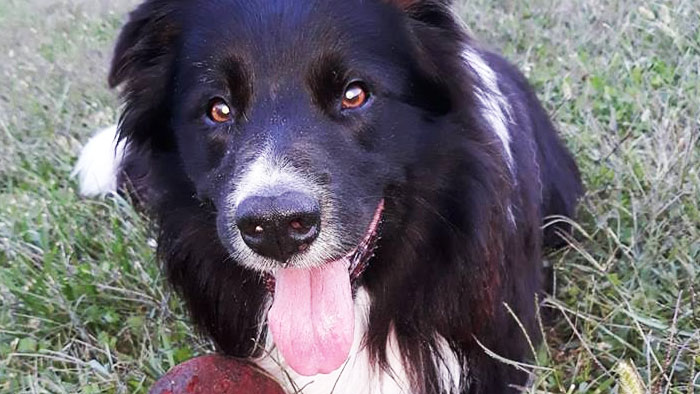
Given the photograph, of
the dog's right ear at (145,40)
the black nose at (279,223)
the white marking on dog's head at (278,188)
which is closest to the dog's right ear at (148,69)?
the dog's right ear at (145,40)

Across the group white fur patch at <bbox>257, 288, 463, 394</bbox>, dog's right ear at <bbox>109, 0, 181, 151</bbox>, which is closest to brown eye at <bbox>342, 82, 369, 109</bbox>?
dog's right ear at <bbox>109, 0, 181, 151</bbox>

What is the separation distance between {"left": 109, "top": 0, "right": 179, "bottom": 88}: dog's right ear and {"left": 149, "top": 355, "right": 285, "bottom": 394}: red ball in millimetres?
900

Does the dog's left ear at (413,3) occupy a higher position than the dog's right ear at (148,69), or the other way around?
the dog's left ear at (413,3)

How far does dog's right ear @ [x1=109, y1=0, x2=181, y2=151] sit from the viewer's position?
2.43 m

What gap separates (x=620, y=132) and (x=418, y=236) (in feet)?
6.43

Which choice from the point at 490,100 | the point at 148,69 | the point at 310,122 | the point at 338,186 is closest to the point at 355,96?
the point at 310,122

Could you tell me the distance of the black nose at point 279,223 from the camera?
1.88m

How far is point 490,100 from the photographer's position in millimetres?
2521

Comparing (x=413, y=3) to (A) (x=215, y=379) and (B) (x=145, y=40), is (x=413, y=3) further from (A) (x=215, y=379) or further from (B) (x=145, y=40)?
(A) (x=215, y=379)

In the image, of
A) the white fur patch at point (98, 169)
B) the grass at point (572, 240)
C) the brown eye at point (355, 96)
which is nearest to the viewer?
the brown eye at point (355, 96)

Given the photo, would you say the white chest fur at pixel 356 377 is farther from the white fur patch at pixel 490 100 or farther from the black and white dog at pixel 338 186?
the white fur patch at pixel 490 100

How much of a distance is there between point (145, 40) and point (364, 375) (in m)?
1.24

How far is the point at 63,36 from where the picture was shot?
639 centimetres

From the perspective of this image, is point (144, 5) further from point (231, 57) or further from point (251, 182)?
point (251, 182)
